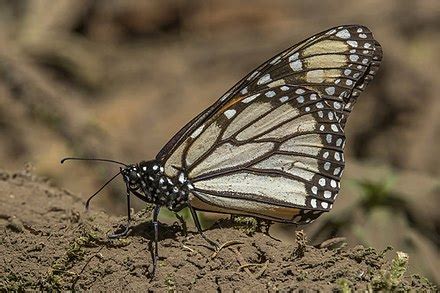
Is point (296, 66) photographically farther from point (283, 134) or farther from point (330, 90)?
point (283, 134)

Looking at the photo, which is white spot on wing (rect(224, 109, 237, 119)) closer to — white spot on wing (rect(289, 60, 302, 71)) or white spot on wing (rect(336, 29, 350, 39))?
white spot on wing (rect(289, 60, 302, 71))

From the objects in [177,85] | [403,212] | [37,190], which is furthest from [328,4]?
[37,190]

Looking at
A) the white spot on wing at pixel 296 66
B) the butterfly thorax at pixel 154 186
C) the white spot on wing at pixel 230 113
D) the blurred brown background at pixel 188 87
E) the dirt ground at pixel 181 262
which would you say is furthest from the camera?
the blurred brown background at pixel 188 87

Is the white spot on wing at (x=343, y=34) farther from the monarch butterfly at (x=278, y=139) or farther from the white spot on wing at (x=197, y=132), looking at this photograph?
the white spot on wing at (x=197, y=132)

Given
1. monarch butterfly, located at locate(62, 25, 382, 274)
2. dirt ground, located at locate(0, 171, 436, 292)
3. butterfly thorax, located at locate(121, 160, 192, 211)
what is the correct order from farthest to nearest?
1. monarch butterfly, located at locate(62, 25, 382, 274)
2. butterfly thorax, located at locate(121, 160, 192, 211)
3. dirt ground, located at locate(0, 171, 436, 292)

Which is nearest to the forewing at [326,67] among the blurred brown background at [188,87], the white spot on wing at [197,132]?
the white spot on wing at [197,132]

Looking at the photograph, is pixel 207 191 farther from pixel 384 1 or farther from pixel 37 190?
pixel 384 1

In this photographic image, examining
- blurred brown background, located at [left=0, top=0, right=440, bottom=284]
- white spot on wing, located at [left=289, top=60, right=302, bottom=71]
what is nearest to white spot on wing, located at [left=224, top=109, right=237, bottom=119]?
white spot on wing, located at [left=289, top=60, right=302, bottom=71]
